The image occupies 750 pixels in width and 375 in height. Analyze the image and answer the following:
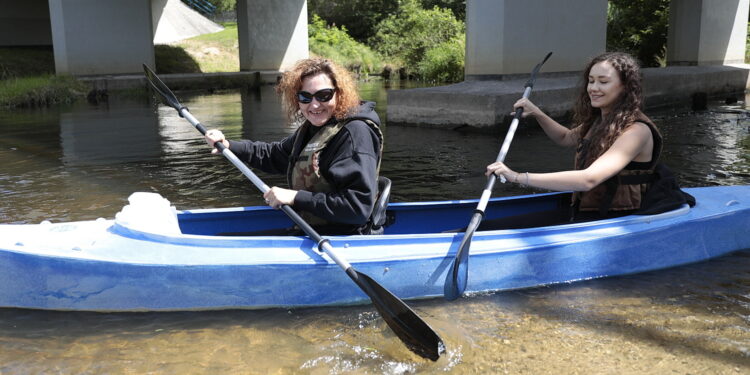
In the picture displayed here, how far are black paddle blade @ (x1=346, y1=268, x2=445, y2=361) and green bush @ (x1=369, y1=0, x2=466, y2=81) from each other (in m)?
20.4

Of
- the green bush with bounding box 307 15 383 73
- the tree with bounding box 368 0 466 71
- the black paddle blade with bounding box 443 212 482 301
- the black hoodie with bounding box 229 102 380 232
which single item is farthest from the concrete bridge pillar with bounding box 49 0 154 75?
the black paddle blade with bounding box 443 212 482 301

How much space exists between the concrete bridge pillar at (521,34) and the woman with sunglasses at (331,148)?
785 centimetres

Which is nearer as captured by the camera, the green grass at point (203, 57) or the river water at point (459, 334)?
the river water at point (459, 334)

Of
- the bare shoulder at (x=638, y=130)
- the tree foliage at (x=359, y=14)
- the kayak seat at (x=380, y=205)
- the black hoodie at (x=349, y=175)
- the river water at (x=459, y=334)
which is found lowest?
the river water at (x=459, y=334)

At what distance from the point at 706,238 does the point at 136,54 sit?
16.2 metres

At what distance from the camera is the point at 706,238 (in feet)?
12.0

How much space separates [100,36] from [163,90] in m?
13.7

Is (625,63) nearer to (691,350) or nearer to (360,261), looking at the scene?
(691,350)

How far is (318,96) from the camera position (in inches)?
115

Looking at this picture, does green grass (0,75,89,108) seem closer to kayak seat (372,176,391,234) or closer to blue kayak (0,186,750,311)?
blue kayak (0,186,750,311)

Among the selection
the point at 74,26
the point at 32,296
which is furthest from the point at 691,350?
the point at 74,26

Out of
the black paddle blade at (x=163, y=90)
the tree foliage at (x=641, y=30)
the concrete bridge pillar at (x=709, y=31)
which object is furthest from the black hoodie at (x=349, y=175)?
the tree foliage at (x=641, y=30)

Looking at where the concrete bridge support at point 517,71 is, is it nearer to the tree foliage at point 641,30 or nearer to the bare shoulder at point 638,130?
the bare shoulder at point 638,130

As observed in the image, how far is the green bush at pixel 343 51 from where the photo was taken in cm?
2459
